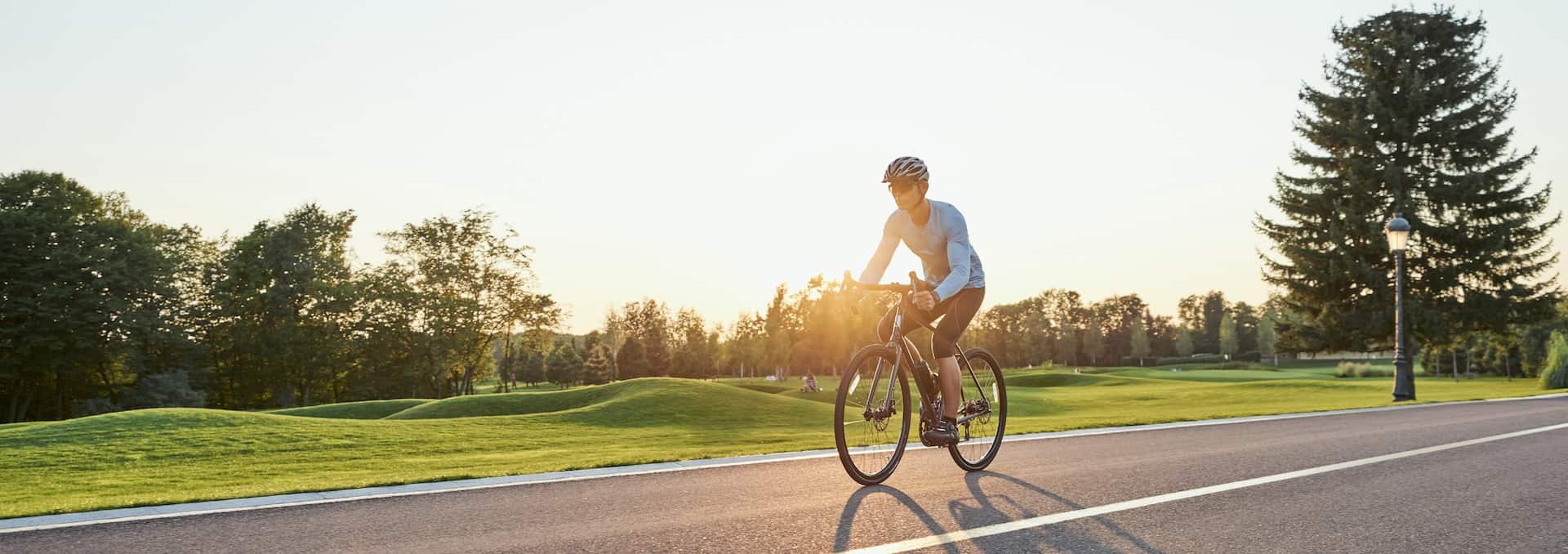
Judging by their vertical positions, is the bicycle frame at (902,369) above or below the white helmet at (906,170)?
below

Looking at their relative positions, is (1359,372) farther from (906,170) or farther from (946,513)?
(946,513)

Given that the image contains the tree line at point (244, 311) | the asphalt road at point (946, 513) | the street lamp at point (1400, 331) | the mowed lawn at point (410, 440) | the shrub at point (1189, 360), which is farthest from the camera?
the shrub at point (1189, 360)

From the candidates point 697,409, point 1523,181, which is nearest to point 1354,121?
point 1523,181

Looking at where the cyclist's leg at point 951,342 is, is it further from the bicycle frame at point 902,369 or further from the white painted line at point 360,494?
the white painted line at point 360,494

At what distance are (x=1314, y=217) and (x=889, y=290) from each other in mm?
35194

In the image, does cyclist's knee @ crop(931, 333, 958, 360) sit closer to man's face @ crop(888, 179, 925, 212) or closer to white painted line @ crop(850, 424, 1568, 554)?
man's face @ crop(888, 179, 925, 212)

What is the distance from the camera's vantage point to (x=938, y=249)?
5.98 m

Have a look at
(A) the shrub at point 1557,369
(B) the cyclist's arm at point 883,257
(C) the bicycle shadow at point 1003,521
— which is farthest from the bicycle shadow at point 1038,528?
(A) the shrub at point 1557,369

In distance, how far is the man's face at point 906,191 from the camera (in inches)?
229

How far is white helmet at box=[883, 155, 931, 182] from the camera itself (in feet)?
19.0

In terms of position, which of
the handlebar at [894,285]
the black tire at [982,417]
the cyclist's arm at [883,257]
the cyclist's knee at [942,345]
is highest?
the cyclist's arm at [883,257]

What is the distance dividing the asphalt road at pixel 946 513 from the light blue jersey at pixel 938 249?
126 cm

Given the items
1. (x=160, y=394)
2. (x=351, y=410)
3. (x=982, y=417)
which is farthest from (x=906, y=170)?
(x=160, y=394)

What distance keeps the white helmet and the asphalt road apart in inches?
74.7
